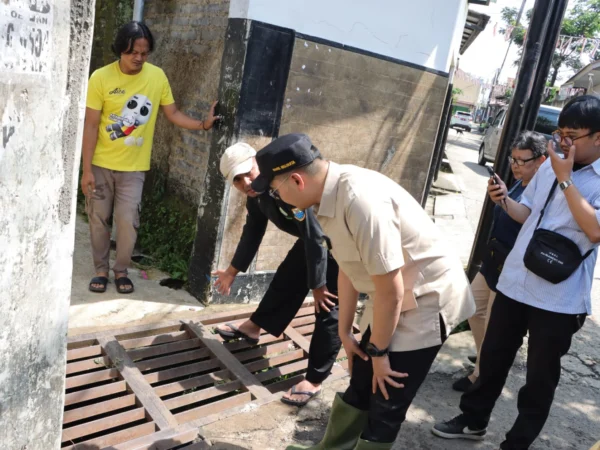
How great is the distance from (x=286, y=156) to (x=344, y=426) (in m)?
1.21

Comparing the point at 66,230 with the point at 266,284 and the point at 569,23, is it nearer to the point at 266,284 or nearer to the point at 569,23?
the point at 266,284

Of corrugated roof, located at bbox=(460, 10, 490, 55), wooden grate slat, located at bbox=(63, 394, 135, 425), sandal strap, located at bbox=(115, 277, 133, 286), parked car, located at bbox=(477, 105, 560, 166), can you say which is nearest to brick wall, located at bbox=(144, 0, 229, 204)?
sandal strap, located at bbox=(115, 277, 133, 286)

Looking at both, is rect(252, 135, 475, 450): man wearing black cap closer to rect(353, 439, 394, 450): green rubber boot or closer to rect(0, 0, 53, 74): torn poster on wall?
rect(353, 439, 394, 450): green rubber boot

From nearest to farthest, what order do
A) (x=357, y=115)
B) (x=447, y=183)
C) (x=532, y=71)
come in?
(x=532, y=71), (x=357, y=115), (x=447, y=183)

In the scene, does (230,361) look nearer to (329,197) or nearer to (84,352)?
(84,352)

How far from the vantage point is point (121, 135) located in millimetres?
3680

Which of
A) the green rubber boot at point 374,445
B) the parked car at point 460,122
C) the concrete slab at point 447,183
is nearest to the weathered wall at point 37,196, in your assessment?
the green rubber boot at point 374,445

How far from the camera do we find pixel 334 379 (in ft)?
10.7

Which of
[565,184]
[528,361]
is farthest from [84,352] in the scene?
[565,184]

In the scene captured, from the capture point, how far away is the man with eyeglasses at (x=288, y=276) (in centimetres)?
274

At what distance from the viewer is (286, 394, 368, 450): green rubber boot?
2242 mm

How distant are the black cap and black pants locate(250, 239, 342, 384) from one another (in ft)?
4.24

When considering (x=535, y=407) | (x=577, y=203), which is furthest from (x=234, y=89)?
(x=535, y=407)

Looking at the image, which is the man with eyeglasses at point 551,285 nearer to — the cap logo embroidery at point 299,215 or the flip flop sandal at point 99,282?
the cap logo embroidery at point 299,215
